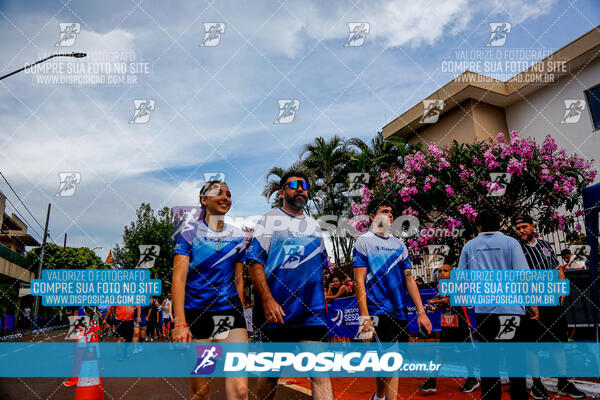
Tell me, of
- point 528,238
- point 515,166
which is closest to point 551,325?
point 528,238

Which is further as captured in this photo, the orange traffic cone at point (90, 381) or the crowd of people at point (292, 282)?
the orange traffic cone at point (90, 381)

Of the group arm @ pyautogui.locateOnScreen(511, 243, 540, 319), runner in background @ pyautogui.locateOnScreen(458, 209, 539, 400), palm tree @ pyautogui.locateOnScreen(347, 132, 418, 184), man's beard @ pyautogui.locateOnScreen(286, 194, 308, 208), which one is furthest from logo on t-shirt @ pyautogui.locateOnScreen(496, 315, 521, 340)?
palm tree @ pyautogui.locateOnScreen(347, 132, 418, 184)

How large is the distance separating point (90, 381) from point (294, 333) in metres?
3.06

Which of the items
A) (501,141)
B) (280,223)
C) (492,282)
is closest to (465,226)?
(501,141)

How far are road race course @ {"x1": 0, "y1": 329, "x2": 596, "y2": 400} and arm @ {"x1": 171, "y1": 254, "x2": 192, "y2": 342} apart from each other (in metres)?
2.88

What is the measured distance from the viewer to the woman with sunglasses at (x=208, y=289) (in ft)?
9.96

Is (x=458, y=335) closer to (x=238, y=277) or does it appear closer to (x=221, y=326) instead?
(x=238, y=277)

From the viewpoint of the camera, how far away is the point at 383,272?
387 cm

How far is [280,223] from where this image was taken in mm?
3393

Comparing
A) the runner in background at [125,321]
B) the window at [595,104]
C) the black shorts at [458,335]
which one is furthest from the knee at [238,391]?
the window at [595,104]

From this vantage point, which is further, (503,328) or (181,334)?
(503,328)

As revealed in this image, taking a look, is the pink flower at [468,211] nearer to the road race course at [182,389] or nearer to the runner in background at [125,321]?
the road race course at [182,389]

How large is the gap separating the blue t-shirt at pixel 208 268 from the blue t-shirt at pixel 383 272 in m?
1.26

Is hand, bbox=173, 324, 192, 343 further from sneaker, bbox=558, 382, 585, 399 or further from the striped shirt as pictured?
sneaker, bbox=558, 382, 585, 399
